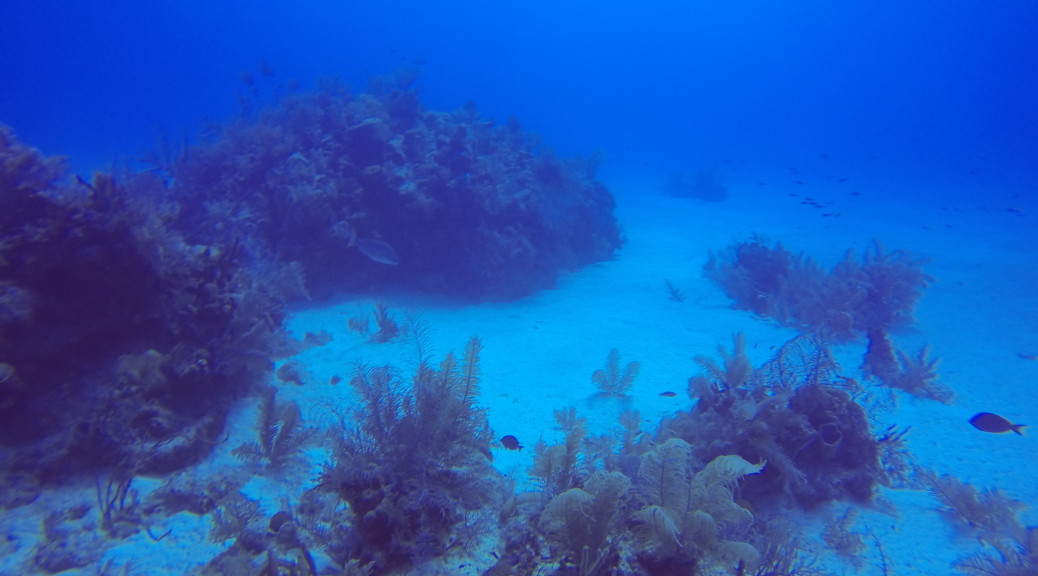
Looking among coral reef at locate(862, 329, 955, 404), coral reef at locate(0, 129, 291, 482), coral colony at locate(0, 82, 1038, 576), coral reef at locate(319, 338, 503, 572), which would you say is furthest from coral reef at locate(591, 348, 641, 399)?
coral reef at locate(0, 129, 291, 482)

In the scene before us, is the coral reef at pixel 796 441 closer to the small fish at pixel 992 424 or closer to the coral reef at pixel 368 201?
the small fish at pixel 992 424

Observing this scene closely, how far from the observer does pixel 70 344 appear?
4.55 m

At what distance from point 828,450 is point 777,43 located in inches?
8607

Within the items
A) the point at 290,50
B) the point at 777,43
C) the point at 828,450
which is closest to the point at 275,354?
the point at 828,450

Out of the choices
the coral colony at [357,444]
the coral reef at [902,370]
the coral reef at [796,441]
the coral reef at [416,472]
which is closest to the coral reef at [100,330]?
the coral colony at [357,444]

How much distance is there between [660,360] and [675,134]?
99.5 meters

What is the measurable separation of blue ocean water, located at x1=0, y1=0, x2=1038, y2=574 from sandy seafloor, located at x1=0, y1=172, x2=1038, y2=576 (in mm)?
100

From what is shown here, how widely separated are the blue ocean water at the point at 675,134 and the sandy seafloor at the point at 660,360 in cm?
10

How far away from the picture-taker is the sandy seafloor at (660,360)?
163 inches

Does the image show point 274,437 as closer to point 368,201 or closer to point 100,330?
point 100,330

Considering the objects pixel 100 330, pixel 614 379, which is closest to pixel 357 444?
pixel 100 330

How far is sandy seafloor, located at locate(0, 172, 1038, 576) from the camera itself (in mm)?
4129

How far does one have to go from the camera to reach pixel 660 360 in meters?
8.70

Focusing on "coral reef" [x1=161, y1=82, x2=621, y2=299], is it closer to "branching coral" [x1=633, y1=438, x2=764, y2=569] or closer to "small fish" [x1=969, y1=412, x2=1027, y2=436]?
"branching coral" [x1=633, y1=438, x2=764, y2=569]
